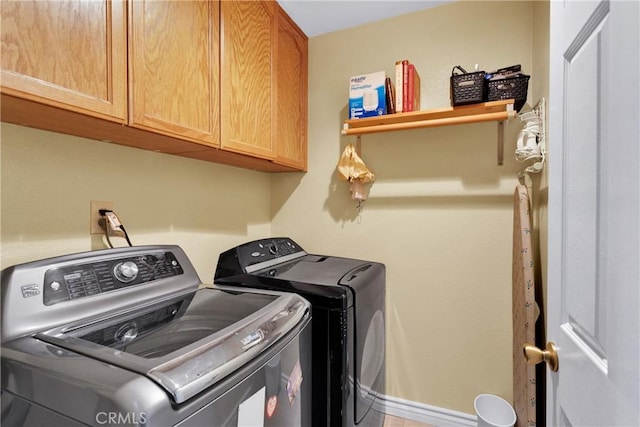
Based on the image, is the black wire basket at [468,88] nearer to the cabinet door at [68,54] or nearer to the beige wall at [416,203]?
the beige wall at [416,203]

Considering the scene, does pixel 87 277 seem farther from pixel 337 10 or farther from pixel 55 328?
pixel 337 10

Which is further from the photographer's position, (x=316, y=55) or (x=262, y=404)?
(x=316, y=55)

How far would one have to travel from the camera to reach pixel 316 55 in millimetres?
2137

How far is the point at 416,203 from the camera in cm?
187

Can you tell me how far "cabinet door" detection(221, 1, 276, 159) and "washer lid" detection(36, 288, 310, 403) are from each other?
703 millimetres

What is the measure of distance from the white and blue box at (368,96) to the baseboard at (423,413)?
1657 mm

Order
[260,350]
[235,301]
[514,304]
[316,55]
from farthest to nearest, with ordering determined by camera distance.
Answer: [316,55] → [514,304] → [235,301] → [260,350]

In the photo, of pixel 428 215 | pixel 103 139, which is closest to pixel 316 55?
pixel 428 215

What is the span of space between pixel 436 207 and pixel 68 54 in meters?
1.76

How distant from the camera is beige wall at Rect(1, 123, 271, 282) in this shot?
974 mm

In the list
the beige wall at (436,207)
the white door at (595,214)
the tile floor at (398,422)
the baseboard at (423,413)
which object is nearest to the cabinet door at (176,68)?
the beige wall at (436,207)

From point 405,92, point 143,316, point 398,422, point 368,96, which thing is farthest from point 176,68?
point 398,422

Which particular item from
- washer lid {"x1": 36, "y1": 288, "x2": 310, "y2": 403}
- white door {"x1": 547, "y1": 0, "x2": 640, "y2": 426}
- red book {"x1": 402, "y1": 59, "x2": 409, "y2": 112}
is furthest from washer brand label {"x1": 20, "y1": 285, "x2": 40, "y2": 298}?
red book {"x1": 402, "y1": 59, "x2": 409, "y2": 112}

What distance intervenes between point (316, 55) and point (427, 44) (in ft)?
2.45
